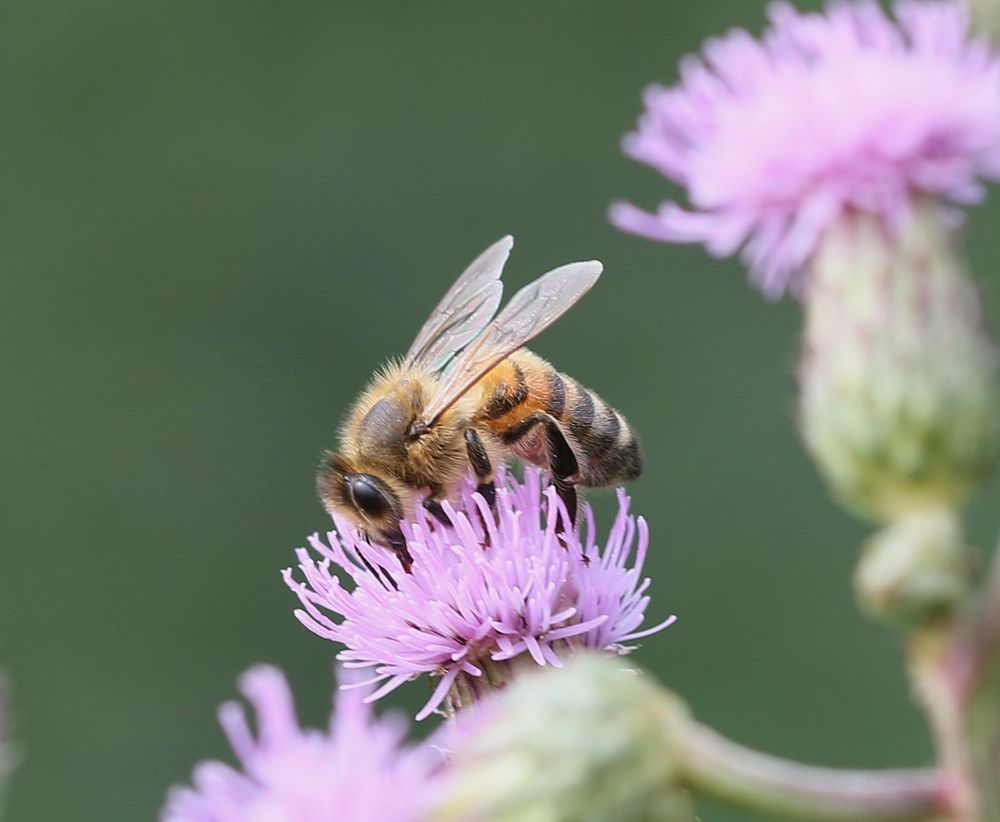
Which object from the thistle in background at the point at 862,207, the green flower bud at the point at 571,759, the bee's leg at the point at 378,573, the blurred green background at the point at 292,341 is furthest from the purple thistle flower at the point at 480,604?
the blurred green background at the point at 292,341

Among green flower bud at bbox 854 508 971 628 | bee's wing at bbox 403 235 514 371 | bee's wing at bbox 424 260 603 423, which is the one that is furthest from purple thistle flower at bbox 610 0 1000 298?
bee's wing at bbox 403 235 514 371

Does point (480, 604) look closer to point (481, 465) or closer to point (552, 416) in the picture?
point (481, 465)

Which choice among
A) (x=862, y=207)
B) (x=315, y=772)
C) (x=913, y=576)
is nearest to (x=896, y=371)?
(x=862, y=207)

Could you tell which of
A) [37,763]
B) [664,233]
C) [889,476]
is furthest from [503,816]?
[37,763]

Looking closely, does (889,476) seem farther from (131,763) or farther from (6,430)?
(6,430)

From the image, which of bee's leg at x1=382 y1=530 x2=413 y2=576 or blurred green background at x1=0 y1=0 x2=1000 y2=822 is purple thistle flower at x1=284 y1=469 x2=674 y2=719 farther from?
blurred green background at x1=0 y1=0 x2=1000 y2=822

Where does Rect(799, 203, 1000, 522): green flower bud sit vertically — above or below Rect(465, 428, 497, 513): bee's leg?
below
